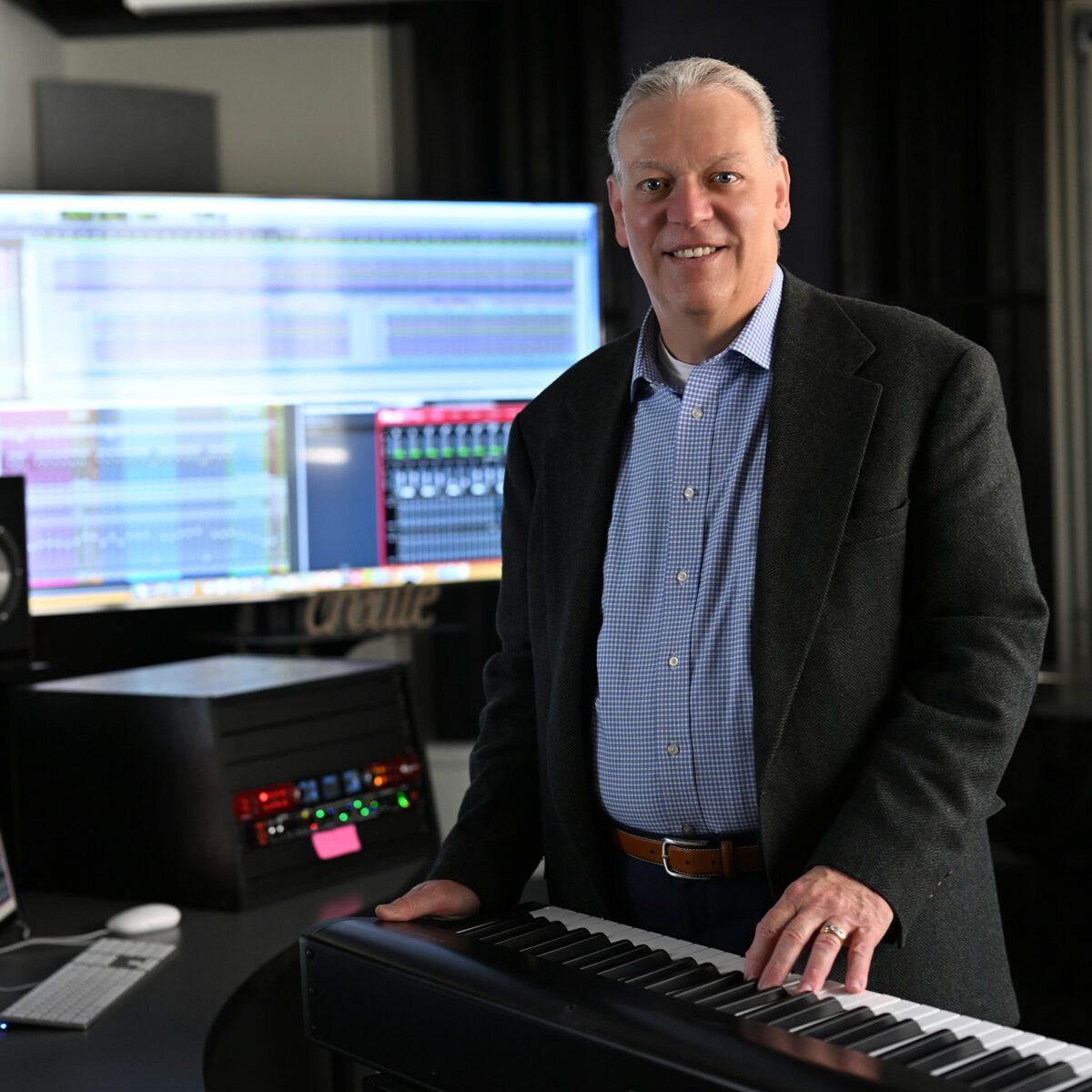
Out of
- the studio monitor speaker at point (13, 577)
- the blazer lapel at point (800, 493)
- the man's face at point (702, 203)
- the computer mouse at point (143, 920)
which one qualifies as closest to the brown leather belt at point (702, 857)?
the blazer lapel at point (800, 493)

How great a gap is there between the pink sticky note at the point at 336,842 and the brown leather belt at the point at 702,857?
2.96 ft

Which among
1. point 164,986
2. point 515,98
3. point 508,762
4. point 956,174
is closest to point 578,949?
point 508,762

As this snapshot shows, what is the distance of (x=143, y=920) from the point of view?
2020 mm

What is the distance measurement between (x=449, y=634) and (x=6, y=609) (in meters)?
1.66

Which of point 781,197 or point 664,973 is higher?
point 781,197

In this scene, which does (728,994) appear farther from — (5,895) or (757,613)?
(5,895)

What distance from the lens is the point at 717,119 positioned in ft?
4.83

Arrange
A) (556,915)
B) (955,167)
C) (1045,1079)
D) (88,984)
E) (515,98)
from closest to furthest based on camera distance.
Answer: (1045,1079) < (556,915) < (88,984) < (515,98) < (955,167)

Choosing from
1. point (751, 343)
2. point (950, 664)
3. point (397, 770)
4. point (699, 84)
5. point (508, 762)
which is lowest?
point (397, 770)

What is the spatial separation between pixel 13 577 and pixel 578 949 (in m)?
1.37

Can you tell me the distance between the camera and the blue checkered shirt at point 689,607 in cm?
144

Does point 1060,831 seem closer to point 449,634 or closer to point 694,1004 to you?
point 449,634

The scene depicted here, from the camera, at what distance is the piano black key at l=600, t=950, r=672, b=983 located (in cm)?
115

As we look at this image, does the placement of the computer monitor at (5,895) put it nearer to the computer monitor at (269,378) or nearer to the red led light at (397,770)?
the red led light at (397,770)
